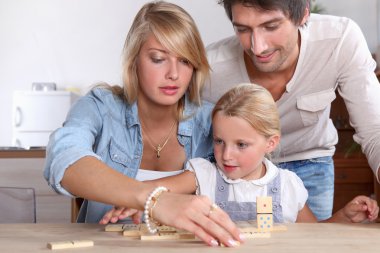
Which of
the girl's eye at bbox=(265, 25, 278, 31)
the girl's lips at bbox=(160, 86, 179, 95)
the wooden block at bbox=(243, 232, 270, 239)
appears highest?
the girl's eye at bbox=(265, 25, 278, 31)

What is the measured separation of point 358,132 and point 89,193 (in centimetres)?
112

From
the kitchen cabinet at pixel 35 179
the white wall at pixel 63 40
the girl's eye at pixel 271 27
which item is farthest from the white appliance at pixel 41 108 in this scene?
the girl's eye at pixel 271 27

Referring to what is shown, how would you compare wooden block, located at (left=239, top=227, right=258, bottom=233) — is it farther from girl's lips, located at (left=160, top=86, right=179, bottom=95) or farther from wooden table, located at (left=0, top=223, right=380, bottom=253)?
girl's lips, located at (left=160, top=86, right=179, bottom=95)

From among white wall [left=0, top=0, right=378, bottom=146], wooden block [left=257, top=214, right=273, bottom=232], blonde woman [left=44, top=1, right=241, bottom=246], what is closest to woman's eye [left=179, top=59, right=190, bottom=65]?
blonde woman [left=44, top=1, right=241, bottom=246]

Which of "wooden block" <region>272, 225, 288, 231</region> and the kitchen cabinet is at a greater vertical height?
"wooden block" <region>272, 225, 288, 231</region>

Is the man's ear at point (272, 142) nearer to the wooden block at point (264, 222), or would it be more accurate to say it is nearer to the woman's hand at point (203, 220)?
the wooden block at point (264, 222)

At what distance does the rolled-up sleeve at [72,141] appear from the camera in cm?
174

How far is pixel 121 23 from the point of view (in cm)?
822

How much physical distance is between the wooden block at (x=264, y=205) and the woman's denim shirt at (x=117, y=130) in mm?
573

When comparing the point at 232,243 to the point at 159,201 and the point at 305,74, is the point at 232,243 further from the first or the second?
the point at 305,74

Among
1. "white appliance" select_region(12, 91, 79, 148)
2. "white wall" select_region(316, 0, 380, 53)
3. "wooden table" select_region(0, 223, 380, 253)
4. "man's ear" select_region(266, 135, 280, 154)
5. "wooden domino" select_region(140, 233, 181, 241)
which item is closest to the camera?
"wooden table" select_region(0, 223, 380, 253)

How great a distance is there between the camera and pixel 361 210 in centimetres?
203

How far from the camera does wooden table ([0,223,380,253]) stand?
1.44 metres

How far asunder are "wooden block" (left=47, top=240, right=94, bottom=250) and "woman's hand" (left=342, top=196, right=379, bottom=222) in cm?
92
